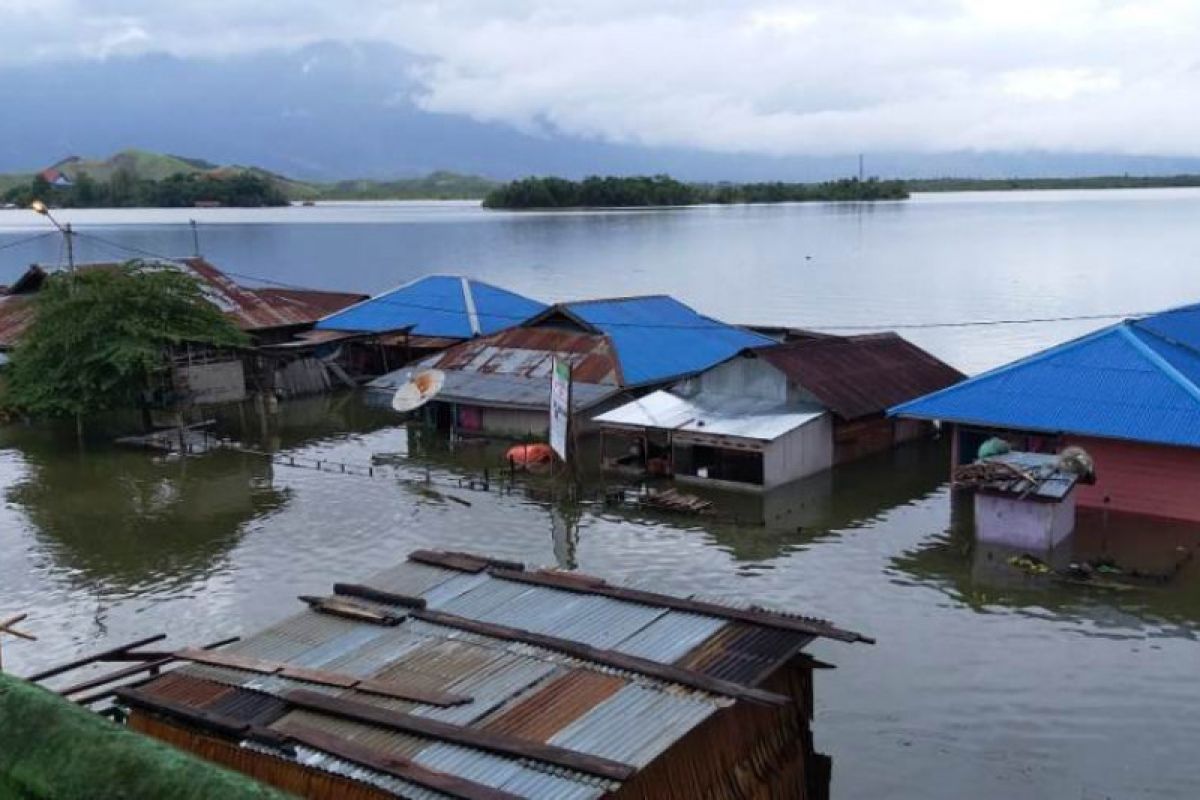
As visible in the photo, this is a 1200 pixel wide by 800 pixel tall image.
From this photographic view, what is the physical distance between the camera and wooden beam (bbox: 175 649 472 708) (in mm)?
10977

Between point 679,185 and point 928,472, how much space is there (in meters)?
160

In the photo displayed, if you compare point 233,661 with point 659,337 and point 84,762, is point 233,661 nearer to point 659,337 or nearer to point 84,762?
point 84,762

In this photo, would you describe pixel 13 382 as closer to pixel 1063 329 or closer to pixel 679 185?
pixel 1063 329

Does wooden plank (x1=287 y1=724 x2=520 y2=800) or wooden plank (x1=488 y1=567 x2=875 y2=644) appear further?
wooden plank (x1=488 y1=567 x2=875 y2=644)

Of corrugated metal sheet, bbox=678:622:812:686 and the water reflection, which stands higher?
corrugated metal sheet, bbox=678:622:812:686

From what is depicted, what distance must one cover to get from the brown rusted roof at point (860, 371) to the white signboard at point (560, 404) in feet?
21.0

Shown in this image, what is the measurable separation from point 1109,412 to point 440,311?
93.0 feet

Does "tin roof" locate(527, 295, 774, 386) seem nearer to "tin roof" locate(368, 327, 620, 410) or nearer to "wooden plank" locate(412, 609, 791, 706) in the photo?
"tin roof" locate(368, 327, 620, 410)

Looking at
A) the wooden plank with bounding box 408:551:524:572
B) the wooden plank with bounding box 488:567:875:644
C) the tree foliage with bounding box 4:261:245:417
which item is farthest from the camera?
the tree foliage with bounding box 4:261:245:417

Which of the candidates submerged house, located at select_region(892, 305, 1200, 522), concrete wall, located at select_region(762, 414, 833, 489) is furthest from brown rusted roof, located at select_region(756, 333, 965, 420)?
submerged house, located at select_region(892, 305, 1200, 522)

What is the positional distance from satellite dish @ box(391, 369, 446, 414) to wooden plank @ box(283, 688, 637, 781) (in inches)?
906

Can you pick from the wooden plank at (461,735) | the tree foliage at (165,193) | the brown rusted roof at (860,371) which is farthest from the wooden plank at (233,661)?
the tree foliage at (165,193)

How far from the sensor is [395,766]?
31.8 feet

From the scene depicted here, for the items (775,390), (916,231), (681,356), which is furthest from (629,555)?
(916,231)
